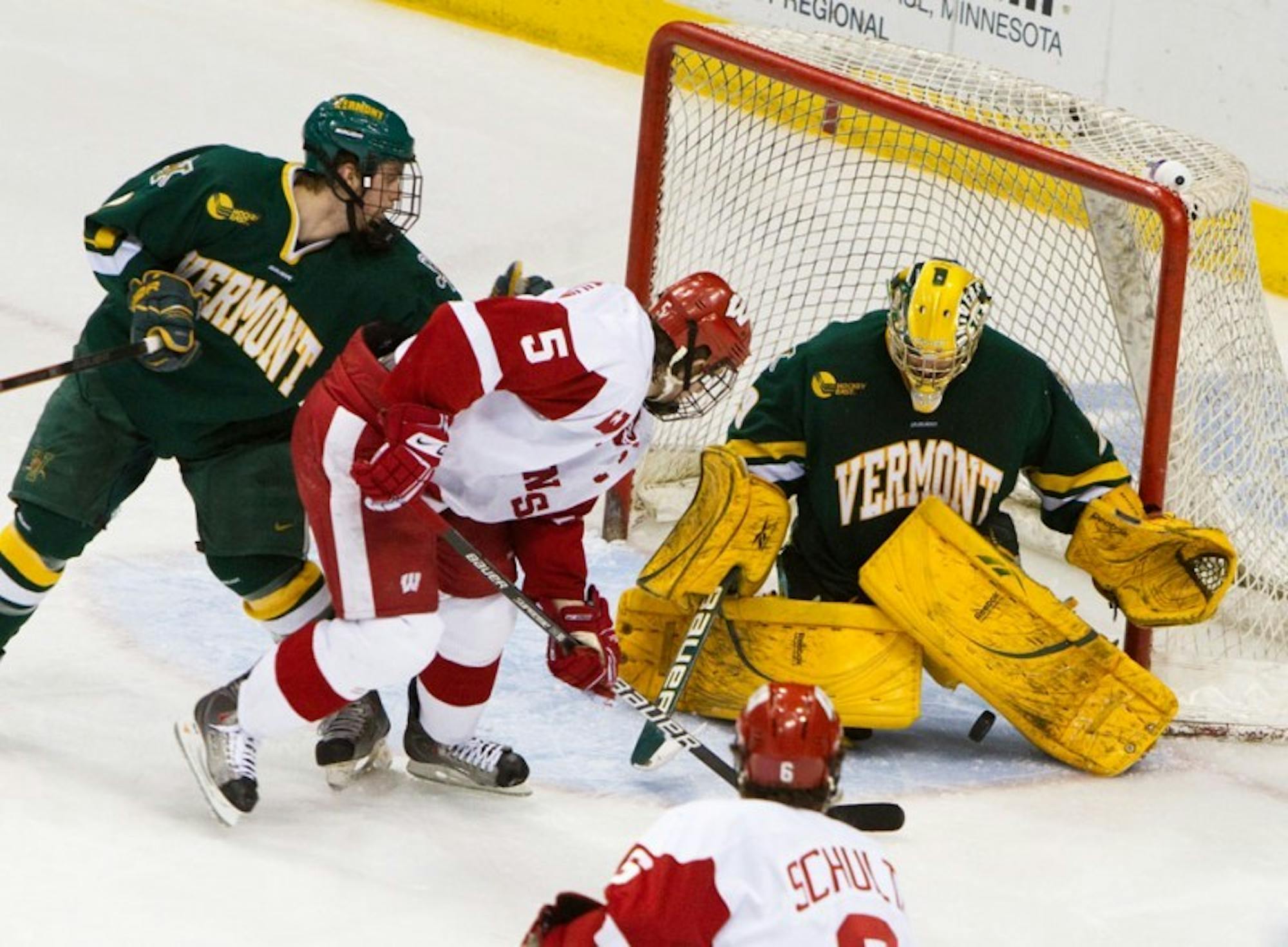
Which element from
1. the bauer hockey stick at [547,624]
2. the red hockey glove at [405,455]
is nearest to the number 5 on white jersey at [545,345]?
the red hockey glove at [405,455]

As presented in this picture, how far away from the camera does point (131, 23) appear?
7.42 m

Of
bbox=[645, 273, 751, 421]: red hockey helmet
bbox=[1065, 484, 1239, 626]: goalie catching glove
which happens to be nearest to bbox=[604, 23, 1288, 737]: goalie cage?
bbox=[1065, 484, 1239, 626]: goalie catching glove

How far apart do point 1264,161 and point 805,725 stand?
4470 mm

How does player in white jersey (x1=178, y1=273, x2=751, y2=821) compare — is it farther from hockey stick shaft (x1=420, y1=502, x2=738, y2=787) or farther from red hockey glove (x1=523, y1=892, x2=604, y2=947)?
red hockey glove (x1=523, y1=892, x2=604, y2=947)

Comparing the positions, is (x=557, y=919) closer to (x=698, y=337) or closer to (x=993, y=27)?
(x=698, y=337)

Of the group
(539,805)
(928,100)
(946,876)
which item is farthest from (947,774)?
(928,100)

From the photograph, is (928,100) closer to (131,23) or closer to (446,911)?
(446,911)

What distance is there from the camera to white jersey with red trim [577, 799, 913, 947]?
220cm

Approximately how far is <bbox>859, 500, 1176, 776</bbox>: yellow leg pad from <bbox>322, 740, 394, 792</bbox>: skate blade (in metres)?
0.84

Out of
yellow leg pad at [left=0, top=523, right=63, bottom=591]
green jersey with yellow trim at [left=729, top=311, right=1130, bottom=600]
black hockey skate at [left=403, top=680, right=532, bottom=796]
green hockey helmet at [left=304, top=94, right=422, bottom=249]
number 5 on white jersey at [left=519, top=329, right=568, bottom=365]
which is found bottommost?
black hockey skate at [left=403, top=680, right=532, bottom=796]

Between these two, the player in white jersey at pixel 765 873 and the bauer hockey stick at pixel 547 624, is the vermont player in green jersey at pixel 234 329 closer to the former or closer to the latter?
the bauer hockey stick at pixel 547 624

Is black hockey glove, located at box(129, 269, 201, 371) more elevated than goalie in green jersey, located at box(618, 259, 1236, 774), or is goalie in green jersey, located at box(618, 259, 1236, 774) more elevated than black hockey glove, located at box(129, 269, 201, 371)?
black hockey glove, located at box(129, 269, 201, 371)

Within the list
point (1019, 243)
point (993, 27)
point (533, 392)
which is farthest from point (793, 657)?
point (993, 27)

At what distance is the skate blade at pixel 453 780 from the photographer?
12.0ft
